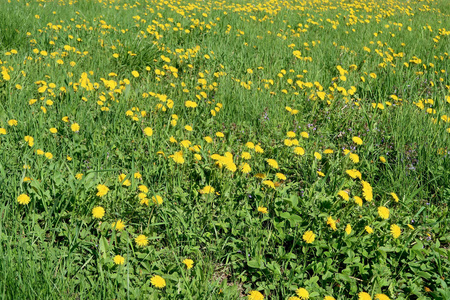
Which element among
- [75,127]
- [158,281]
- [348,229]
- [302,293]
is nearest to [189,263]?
[158,281]

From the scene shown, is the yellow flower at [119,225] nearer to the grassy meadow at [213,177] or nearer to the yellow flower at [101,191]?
the grassy meadow at [213,177]

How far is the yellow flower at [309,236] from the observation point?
183cm

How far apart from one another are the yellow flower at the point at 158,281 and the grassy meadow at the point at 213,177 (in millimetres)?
42

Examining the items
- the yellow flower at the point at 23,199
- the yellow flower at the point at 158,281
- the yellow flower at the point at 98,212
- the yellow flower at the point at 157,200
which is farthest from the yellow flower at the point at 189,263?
the yellow flower at the point at 23,199

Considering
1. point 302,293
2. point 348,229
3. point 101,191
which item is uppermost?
point 101,191

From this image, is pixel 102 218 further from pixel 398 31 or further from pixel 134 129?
pixel 398 31

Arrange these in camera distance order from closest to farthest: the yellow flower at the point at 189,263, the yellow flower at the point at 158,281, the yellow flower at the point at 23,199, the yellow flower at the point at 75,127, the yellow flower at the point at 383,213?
the yellow flower at the point at 158,281, the yellow flower at the point at 189,263, the yellow flower at the point at 23,199, the yellow flower at the point at 383,213, the yellow flower at the point at 75,127

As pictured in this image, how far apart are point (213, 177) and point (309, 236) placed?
71 centimetres

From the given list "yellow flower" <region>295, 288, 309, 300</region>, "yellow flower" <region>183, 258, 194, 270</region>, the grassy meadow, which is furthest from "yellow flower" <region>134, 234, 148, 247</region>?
"yellow flower" <region>295, 288, 309, 300</region>

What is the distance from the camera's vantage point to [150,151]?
2.45 metres

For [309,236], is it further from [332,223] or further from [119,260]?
[119,260]

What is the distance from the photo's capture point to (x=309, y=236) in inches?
72.4

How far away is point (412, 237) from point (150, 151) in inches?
63.5

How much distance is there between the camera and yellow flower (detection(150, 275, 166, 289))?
1.57 meters
